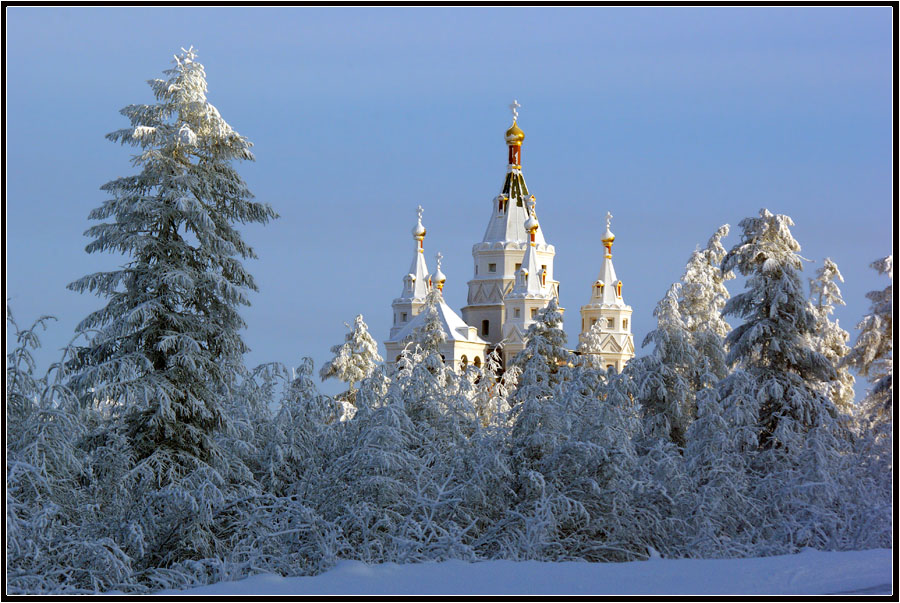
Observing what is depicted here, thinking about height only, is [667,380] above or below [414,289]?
below

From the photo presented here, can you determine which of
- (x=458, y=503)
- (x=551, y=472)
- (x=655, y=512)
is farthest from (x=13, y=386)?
(x=655, y=512)

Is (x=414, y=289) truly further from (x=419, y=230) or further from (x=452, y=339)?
(x=452, y=339)

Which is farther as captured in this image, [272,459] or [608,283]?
[608,283]

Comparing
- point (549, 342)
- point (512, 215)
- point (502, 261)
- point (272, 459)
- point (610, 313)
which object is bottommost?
point (272, 459)

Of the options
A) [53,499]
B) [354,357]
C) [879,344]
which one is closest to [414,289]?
[354,357]

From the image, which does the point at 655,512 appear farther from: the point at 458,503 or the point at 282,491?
the point at 282,491

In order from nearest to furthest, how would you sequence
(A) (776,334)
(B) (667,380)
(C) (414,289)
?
(A) (776,334), (B) (667,380), (C) (414,289)

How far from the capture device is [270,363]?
20547 mm

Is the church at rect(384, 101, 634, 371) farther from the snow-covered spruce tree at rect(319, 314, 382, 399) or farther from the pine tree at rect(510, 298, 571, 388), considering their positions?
the pine tree at rect(510, 298, 571, 388)

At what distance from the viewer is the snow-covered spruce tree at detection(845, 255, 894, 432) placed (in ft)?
84.9

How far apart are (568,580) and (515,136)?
6689 centimetres

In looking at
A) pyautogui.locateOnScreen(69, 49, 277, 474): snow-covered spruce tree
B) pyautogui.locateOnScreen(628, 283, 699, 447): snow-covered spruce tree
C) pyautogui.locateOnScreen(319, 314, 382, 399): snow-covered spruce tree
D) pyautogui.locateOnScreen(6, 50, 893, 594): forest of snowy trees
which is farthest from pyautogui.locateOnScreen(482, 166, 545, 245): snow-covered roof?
pyautogui.locateOnScreen(69, 49, 277, 474): snow-covered spruce tree

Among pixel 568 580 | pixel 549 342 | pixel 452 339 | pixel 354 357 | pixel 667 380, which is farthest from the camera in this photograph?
pixel 452 339

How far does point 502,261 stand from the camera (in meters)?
75.0
